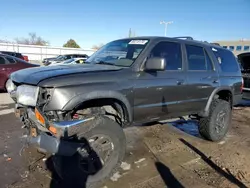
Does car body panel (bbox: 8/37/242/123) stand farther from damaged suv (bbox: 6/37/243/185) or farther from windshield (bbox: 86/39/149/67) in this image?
windshield (bbox: 86/39/149/67)

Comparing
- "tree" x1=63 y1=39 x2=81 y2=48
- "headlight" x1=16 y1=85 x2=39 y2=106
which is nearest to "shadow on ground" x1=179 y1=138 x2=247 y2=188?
"headlight" x1=16 y1=85 x2=39 y2=106

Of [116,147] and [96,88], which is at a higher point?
[96,88]

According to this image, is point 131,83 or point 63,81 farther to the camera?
point 131,83

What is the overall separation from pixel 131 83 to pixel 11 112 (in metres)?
4.67

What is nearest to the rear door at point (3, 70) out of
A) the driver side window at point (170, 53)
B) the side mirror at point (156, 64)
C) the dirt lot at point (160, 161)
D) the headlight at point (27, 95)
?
the dirt lot at point (160, 161)

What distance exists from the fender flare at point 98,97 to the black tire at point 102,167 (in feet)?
0.93

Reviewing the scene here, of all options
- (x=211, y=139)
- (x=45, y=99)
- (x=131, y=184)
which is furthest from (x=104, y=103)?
(x=211, y=139)

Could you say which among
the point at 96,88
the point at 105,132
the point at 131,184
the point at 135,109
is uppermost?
the point at 96,88

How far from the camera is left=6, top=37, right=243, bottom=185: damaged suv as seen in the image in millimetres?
2924

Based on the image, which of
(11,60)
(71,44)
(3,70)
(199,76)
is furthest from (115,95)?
(71,44)

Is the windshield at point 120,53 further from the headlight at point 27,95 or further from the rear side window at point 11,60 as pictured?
the rear side window at point 11,60

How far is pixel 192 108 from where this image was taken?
4574mm

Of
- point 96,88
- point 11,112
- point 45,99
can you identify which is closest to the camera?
point 45,99

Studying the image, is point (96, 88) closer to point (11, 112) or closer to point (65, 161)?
point (65, 161)
